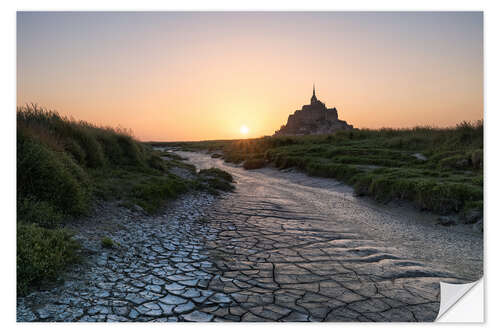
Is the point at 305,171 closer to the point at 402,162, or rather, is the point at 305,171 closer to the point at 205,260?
the point at 402,162

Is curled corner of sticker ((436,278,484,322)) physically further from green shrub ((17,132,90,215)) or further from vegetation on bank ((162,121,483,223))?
green shrub ((17,132,90,215))

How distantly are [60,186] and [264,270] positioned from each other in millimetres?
4488

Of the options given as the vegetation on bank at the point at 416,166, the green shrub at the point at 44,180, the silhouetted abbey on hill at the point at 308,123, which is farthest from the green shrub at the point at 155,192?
the silhouetted abbey on hill at the point at 308,123

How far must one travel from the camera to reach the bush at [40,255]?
3.86 metres

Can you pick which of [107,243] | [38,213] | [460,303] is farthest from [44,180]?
[460,303]

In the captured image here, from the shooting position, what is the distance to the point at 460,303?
4.54 m

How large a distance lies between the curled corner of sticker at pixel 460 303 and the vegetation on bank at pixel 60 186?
5130 millimetres

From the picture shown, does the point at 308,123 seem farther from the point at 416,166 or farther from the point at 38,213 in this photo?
the point at 38,213

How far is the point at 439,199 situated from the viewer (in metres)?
8.92

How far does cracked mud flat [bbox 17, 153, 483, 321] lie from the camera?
144 inches

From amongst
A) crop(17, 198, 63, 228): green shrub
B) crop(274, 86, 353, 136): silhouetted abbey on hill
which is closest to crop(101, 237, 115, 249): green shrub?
crop(17, 198, 63, 228): green shrub
